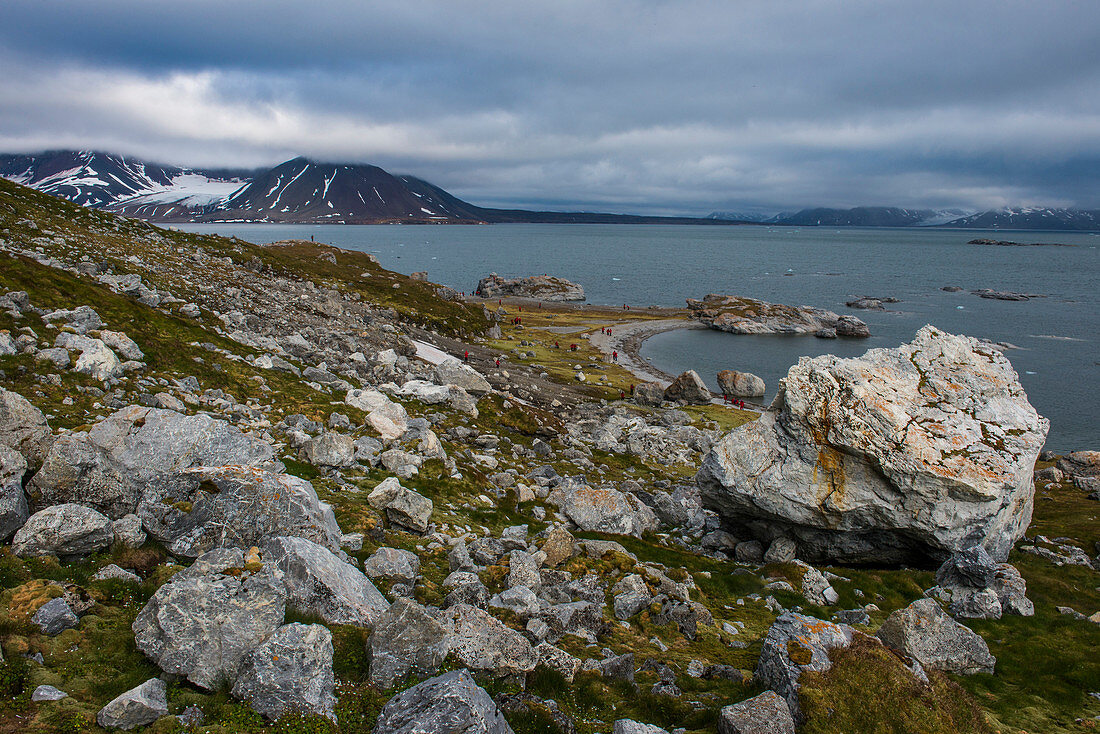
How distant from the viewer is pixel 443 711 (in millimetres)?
8781

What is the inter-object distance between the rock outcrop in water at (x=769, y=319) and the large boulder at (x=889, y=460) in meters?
107

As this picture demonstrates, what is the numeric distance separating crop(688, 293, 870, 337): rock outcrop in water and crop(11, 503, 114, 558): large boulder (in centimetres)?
13026

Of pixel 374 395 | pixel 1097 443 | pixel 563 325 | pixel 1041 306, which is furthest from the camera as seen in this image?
pixel 1041 306

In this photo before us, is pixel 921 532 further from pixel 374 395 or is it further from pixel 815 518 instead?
pixel 374 395

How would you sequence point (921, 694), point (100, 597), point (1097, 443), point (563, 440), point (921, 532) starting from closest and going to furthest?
1. point (100, 597)
2. point (921, 694)
3. point (921, 532)
4. point (563, 440)
5. point (1097, 443)

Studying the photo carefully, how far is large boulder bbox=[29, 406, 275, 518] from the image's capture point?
12500 mm

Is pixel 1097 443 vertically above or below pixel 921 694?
below

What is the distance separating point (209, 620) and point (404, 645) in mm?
3546

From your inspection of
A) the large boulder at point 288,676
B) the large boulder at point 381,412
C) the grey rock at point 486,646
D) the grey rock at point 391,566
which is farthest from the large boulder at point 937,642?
the large boulder at point 381,412

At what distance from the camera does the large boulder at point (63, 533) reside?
1097 cm

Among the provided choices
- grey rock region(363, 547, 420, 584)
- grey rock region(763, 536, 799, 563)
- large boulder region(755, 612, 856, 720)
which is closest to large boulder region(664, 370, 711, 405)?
grey rock region(763, 536, 799, 563)

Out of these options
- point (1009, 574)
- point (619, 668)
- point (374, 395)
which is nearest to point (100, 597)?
point (619, 668)

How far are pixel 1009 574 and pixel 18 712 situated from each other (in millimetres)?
27621

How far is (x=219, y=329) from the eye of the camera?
117 feet
